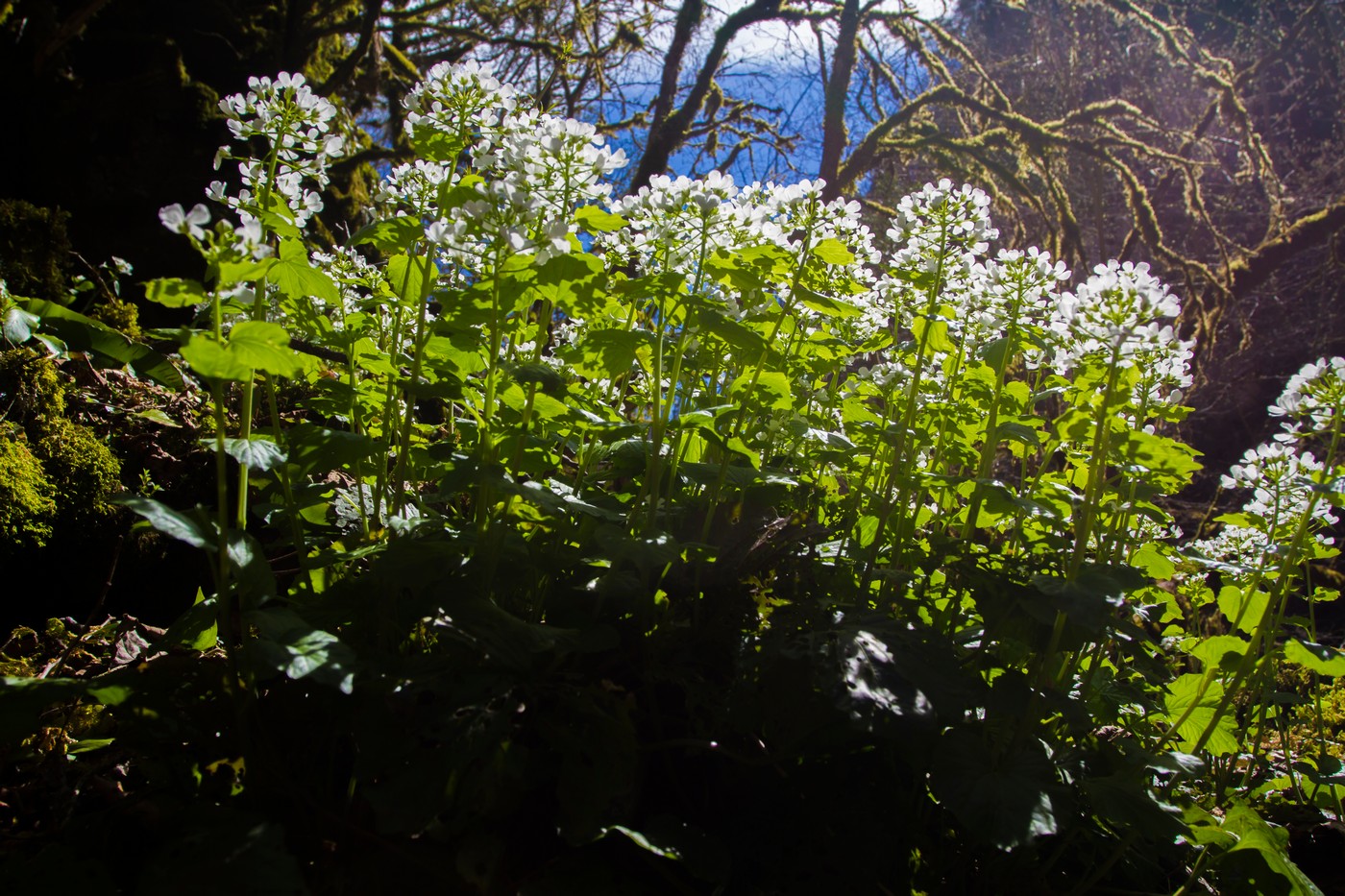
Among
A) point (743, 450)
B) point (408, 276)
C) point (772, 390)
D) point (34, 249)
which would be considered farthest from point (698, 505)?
point (34, 249)

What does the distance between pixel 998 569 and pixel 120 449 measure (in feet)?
9.24

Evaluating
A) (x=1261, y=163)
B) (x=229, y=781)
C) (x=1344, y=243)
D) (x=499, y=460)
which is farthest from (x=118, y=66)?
(x=1344, y=243)

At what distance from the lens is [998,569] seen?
177cm

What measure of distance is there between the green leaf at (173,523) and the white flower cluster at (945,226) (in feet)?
5.32

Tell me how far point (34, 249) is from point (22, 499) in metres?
1.84

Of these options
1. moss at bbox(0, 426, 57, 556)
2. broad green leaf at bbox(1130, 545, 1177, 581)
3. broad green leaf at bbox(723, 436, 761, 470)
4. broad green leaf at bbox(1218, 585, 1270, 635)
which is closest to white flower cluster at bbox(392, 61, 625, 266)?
broad green leaf at bbox(723, 436, 761, 470)

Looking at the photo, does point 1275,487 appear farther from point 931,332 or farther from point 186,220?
point 186,220

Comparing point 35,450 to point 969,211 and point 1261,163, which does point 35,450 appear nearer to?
point 969,211

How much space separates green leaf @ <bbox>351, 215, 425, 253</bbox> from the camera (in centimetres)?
166

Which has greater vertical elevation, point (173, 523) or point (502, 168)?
point (502, 168)

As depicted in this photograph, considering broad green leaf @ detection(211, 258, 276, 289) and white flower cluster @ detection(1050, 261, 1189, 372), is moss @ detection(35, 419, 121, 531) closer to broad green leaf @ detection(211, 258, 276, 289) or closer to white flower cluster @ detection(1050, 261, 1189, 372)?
broad green leaf @ detection(211, 258, 276, 289)

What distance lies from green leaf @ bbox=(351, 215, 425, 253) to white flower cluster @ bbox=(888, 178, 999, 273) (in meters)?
1.14

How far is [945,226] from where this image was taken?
196cm

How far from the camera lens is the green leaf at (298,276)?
1.56 m
